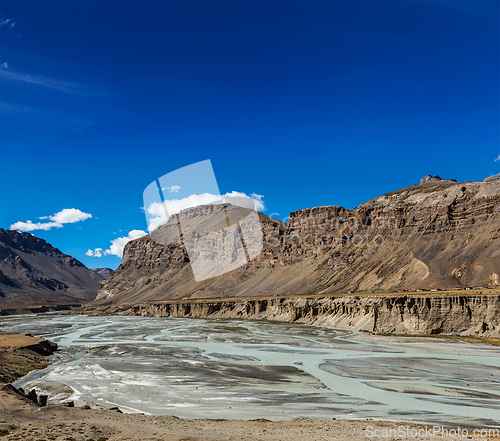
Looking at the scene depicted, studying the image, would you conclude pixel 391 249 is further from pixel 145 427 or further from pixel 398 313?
pixel 145 427

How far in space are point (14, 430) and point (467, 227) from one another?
125m

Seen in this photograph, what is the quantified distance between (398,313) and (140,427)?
6273 cm

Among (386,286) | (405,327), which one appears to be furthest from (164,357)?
(386,286)

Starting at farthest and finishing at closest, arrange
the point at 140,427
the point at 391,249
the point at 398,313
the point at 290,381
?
the point at 391,249 < the point at 398,313 < the point at 290,381 < the point at 140,427

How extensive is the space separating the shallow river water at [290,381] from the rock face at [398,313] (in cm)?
908

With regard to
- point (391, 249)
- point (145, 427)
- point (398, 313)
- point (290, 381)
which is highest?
point (391, 249)

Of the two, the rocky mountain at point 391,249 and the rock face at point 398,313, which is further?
the rocky mountain at point 391,249

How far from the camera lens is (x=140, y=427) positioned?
18125 millimetres

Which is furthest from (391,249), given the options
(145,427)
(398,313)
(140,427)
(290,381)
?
(140,427)

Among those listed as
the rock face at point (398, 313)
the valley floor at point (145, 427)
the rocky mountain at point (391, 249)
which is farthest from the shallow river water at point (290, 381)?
the rocky mountain at point (391, 249)

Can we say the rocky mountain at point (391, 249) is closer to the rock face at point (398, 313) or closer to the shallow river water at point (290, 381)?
the rock face at point (398, 313)

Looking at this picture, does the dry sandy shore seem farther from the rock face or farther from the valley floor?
the rock face

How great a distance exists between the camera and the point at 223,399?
2594 centimetres

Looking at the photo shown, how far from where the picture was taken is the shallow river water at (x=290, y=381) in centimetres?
2312
